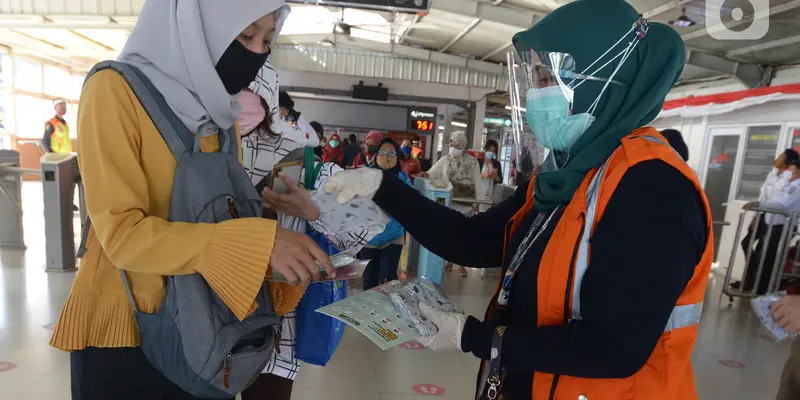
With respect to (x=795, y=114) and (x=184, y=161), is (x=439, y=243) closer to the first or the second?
(x=184, y=161)

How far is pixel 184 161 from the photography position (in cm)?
85

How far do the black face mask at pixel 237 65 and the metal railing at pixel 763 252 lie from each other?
4992mm

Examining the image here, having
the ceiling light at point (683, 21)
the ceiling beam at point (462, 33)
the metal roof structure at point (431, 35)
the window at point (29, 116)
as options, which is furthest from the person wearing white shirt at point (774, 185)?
the window at point (29, 116)

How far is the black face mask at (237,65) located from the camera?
963 millimetres

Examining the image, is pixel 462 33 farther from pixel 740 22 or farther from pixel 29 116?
pixel 29 116

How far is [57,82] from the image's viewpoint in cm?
1306

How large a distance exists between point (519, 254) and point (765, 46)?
645 centimetres

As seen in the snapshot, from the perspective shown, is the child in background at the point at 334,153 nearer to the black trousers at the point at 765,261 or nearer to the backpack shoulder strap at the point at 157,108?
the black trousers at the point at 765,261

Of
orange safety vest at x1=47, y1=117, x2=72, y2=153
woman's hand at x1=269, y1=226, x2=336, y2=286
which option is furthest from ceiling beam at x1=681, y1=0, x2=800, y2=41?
orange safety vest at x1=47, y1=117, x2=72, y2=153

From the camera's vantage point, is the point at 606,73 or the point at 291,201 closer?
the point at 606,73

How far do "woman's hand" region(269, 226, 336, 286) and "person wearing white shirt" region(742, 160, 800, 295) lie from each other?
5.63 m

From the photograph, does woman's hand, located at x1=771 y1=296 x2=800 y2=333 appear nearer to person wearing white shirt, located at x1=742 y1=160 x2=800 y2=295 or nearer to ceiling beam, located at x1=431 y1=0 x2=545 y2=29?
person wearing white shirt, located at x1=742 y1=160 x2=800 y2=295

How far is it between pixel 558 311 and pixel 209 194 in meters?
0.71

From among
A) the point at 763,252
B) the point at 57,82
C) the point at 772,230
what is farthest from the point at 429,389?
the point at 57,82
